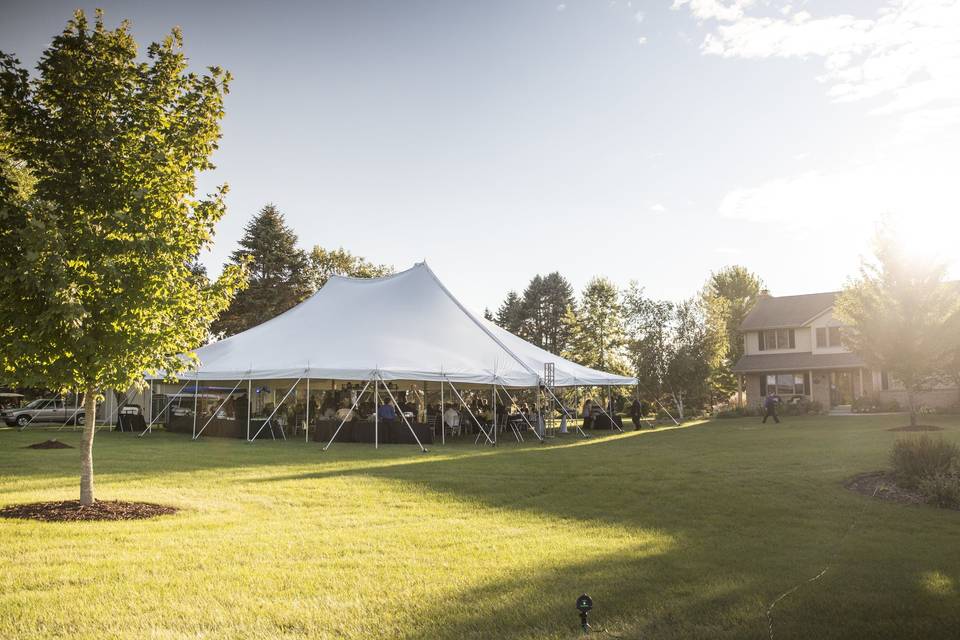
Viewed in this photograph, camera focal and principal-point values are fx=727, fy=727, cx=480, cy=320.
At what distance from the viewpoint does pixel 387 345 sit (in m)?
19.4

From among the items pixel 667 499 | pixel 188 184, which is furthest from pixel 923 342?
pixel 188 184

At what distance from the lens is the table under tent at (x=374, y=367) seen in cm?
1847

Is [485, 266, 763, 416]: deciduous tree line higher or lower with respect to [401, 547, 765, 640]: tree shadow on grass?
higher

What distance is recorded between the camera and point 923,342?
20594 mm

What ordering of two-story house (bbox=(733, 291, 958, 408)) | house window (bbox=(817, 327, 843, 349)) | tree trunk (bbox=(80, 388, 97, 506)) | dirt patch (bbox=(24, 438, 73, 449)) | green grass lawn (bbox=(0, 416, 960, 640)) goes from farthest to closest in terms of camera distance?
1. house window (bbox=(817, 327, 843, 349))
2. two-story house (bbox=(733, 291, 958, 408))
3. dirt patch (bbox=(24, 438, 73, 449))
4. tree trunk (bbox=(80, 388, 97, 506))
5. green grass lawn (bbox=(0, 416, 960, 640))

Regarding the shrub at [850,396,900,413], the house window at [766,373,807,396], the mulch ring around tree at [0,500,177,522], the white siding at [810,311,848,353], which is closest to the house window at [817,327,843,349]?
the white siding at [810,311,848,353]

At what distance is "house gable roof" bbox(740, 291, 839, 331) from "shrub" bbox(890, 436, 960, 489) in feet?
87.7

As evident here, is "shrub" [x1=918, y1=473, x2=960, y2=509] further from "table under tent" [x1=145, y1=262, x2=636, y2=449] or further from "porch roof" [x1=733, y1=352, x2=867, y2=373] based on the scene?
"porch roof" [x1=733, y1=352, x2=867, y2=373]

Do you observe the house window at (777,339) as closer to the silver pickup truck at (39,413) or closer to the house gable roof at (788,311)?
the house gable roof at (788,311)

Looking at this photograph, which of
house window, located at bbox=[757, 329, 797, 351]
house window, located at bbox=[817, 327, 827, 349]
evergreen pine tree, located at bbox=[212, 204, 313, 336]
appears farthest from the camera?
evergreen pine tree, located at bbox=[212, 204, 313, 336]

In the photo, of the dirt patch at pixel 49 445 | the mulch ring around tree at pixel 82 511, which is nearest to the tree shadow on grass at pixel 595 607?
the mulch ring around tree at pixel 82 511

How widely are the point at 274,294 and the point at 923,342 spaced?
33.6 meters

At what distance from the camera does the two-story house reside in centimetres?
3300

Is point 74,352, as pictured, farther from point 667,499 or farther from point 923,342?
point 923,342
